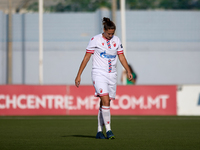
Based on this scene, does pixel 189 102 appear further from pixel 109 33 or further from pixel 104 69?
pixel 109 33

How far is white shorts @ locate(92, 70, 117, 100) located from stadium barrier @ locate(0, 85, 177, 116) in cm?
770

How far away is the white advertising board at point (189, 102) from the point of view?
1565 cm

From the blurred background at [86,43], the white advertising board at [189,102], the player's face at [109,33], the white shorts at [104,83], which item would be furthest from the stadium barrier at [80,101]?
the blurred background at [86,43]

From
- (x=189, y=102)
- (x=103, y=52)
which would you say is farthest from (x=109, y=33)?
(x=189, y=102)

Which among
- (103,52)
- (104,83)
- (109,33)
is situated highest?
(109,33)

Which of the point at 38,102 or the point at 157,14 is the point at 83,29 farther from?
the point at 38,102

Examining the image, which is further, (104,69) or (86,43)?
(86,43)

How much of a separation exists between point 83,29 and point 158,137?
2225 cm

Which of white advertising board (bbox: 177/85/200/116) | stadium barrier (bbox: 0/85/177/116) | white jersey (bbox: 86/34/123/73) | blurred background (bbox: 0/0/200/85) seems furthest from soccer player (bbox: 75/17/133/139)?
blurred background (bbox: 0/0/200/85)

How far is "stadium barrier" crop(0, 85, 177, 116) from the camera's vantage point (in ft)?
51.5

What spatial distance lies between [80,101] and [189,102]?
3.56 m

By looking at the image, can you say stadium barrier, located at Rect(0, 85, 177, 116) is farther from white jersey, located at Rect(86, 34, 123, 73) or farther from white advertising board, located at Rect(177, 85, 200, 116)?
white jersey, located at Rect(86, 34, 123, 73)

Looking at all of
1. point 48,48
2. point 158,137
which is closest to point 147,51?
point 48,48

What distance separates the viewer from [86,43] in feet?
97.3
